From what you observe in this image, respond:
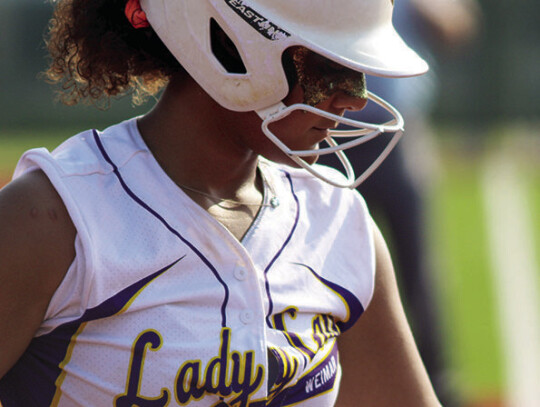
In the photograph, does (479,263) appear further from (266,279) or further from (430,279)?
(266,279)

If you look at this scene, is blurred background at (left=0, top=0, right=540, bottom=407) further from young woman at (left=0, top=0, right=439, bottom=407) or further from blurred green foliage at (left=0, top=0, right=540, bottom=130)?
young woman at (left=0, top=0, right=439, bottom=407)

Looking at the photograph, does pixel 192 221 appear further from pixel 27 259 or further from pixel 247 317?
pixel 27 259

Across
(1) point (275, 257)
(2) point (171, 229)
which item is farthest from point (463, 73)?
(2) point (171, 229)

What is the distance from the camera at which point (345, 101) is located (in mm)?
2143

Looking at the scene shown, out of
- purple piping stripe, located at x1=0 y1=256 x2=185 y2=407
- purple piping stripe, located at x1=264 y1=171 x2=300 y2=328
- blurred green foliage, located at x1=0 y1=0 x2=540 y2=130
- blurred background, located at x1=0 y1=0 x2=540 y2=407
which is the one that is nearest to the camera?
purple piping stripe, located at x1=0 y1=256 x2=185 y2=407

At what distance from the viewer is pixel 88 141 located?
218 centimetres

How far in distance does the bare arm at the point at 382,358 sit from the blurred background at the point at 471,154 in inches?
99.8

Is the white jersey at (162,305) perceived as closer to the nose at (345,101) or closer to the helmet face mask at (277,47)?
the helmet face mask at (277,47)

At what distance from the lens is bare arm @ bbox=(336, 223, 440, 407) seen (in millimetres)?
2553

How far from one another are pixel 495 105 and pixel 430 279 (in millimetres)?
10517

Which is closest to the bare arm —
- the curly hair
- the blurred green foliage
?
the curly hair

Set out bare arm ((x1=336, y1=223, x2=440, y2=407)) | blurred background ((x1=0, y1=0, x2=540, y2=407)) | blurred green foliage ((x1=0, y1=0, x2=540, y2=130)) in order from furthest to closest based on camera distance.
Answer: blurred green foliage ((x1=0, y1=0, x2=540, y2=130))
blurred background ((x1=0, y1=0, x2=540, y2=407))
bare arm ((x1=336, y1=223, x2=440, y2=407))

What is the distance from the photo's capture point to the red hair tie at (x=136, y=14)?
2.24 metres

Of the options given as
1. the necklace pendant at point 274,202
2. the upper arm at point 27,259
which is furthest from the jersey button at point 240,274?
the upper arm at point 27,259
